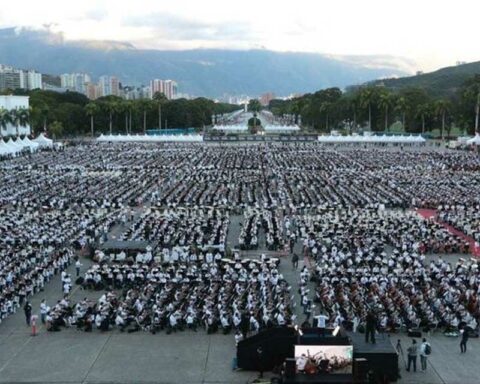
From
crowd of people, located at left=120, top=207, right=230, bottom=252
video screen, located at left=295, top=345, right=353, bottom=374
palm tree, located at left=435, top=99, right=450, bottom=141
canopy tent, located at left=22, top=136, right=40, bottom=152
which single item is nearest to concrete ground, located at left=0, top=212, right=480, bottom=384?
video screen, located at left=295, top=345, right=353, bottom=374

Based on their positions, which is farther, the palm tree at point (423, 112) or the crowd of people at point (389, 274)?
the palm tree at point (423, 112)

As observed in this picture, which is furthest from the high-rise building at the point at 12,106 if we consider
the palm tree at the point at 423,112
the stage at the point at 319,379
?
the stage at the point at 319,379

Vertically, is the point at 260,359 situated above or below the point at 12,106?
below

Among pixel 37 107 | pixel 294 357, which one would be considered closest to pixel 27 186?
pixel 294 357

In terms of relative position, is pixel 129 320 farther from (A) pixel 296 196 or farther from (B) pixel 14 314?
(A) pixel 296 196

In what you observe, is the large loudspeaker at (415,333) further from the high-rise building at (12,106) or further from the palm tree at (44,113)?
the palm tree at (44,113)

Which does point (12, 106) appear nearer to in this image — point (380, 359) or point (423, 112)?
point (423, 112)

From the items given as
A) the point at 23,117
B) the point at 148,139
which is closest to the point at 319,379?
the point at 148,139
